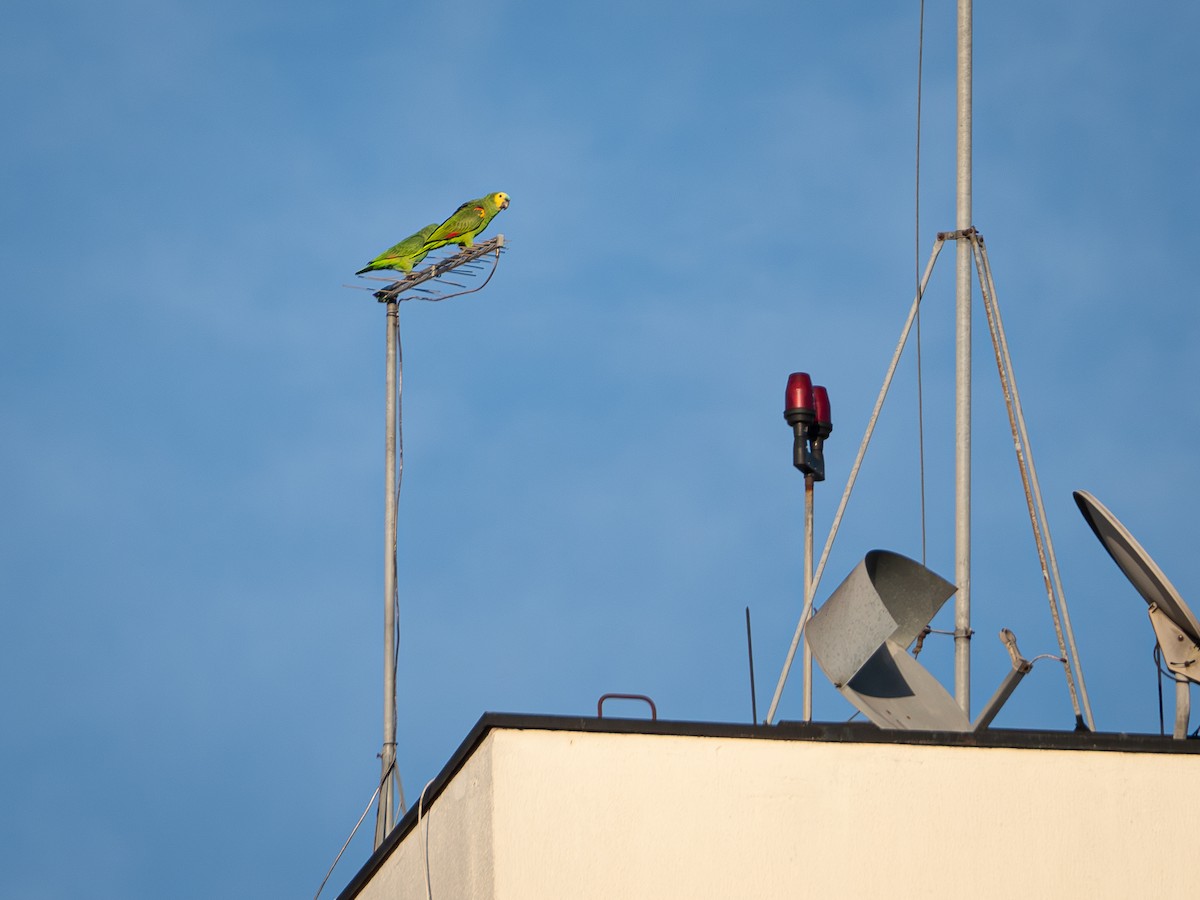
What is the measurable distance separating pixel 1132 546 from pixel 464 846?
4.86 metres

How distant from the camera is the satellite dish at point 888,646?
1191cm

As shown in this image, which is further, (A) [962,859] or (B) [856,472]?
(B) [856,472]

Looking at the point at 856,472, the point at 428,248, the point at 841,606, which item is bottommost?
the point at 841,606

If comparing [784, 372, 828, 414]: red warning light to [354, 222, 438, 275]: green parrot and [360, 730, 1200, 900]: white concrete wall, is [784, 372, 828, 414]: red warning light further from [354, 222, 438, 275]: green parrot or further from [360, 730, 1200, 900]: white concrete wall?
[354, 222, 438, 275]: green parrot

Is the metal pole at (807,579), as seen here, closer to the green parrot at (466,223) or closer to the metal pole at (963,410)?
the metal pole at (963,410)

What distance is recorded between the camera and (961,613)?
48.1 ft

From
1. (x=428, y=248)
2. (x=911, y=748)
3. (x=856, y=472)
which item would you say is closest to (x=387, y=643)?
(x=428, y=248)

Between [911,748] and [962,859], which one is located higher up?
[911,748]

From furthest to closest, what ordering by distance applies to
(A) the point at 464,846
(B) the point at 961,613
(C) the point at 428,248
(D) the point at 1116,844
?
(C) the point at 428,248, (B) the point at 961,613, (A) the point at 464,846, (D) the point at 1116,844

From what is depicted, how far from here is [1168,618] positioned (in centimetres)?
1162

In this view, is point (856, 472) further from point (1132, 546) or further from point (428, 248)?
point (428, 248)

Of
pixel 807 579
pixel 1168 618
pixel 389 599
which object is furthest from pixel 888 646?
pixel 389 599

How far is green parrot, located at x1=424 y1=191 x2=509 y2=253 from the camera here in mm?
21734

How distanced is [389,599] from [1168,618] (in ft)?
33.5
